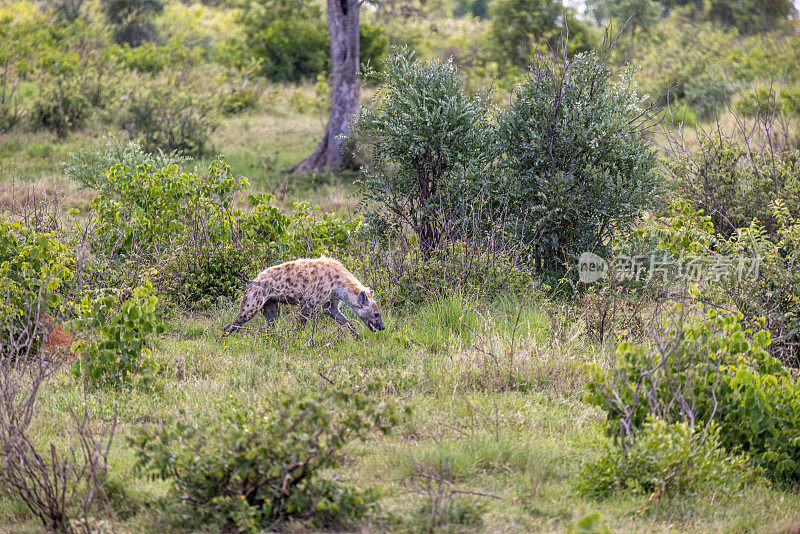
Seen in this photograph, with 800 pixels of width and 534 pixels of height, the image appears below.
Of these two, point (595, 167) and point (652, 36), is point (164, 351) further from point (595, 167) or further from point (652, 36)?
point (652, 36)

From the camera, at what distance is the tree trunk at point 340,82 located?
17062mm

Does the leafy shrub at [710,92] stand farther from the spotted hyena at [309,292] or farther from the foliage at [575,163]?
the spotted hyena at [309,292]

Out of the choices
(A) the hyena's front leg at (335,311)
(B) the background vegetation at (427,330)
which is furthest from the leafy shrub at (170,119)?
(A) the hyena's front leg at (335,311)

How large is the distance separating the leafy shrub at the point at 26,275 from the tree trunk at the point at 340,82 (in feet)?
31.8

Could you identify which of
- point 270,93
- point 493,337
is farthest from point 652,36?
point 493,337

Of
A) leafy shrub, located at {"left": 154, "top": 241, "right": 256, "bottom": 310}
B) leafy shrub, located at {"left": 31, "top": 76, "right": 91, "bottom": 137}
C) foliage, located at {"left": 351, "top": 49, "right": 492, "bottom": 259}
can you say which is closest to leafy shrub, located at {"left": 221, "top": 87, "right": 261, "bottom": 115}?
leafy shrub, located at {"left": 31, "top": 76, "right": 91, "bottom": 137}

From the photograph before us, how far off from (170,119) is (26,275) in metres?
10.6

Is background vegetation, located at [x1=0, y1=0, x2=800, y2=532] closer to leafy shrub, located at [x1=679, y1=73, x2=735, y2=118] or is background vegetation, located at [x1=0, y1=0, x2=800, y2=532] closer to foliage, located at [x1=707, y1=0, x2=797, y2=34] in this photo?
leafy shrub, located at [x1=679, y1=73, x2=735, y2=118]

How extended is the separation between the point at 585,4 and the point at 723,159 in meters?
24.4

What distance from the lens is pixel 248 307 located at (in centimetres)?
821

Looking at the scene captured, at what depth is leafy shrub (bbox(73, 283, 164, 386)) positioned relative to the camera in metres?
6.75

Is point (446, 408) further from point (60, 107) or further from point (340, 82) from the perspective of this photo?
point (60, 107)

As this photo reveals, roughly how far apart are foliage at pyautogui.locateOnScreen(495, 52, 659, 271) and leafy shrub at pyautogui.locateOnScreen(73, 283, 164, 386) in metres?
4.56

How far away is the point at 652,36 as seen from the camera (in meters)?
30.6
